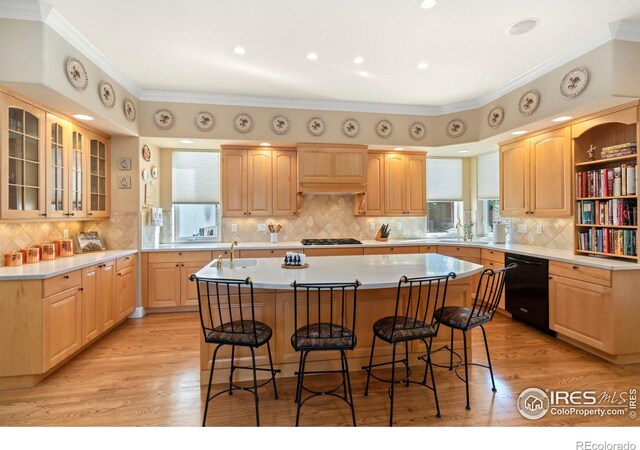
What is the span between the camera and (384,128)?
4.86m

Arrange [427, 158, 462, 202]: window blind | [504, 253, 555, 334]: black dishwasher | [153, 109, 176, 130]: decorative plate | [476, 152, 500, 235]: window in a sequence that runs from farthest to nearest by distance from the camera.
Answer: [427, 158, 462, 202]: window blind, [476, 152, 500, 235]: window, [153, 109, 176, 130]: decorative plate, [504, 253, 555, 334]: black dishwasher

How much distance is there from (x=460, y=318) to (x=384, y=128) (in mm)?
3231

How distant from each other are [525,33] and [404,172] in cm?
257

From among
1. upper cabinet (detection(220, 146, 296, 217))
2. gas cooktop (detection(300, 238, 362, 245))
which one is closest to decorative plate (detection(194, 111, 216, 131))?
upper cabinet (detection(220, 146, 296, 217))

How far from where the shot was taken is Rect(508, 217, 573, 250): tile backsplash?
389 centimetres

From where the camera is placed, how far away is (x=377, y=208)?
17.1 ft

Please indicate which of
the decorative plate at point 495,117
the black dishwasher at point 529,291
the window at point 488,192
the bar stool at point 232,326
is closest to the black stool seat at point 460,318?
the bar stool at point 232,326

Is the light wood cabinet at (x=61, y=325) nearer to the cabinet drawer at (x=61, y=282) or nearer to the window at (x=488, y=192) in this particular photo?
the cabinet drawer at (x=61, y=282)

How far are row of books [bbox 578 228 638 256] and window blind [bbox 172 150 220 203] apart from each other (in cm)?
477

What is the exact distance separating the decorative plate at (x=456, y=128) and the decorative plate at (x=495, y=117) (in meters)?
0.39

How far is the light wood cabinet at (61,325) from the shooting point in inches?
103

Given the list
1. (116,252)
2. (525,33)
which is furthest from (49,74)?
(525,33)

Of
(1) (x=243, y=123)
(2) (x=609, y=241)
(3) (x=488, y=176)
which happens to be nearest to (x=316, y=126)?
(1) (x=243, y=123)

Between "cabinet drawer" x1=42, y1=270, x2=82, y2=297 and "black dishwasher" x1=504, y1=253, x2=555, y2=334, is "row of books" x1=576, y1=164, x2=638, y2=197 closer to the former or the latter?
"black dishwasher" x1=504, y1=253, x2=555, y2=334
